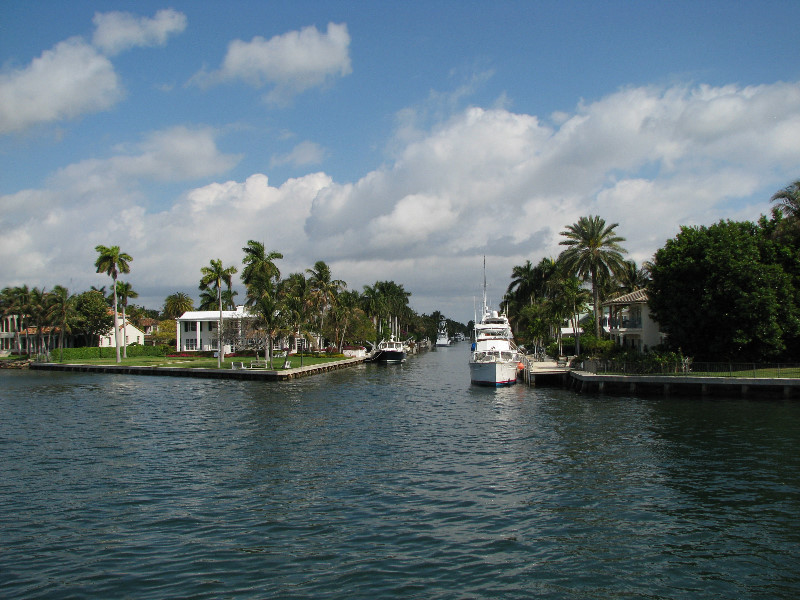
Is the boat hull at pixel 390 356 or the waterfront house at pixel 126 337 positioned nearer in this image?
the boat hull at pixel 390 356

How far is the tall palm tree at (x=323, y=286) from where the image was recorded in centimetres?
11169

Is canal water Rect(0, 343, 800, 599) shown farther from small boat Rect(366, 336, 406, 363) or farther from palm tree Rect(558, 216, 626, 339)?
small boat Rect(366, 336, 406, 363)

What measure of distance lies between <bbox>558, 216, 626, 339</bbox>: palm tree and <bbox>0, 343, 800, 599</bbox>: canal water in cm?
3546

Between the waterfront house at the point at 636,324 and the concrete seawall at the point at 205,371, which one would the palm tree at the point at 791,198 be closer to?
the waterfront house at the point at 636,324

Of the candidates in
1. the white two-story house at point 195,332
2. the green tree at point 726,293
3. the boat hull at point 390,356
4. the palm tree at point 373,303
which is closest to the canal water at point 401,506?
the green tree at point 726,293

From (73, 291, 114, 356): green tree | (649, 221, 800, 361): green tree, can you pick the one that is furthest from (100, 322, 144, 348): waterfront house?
(649, 221, 800, 361): green tree

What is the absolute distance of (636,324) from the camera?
74375 mm

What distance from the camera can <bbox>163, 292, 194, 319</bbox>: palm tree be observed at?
153 metres

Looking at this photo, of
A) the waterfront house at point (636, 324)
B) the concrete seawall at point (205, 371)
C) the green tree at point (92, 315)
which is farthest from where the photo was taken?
the green tree at point (92, 315)

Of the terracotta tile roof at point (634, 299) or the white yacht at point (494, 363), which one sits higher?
the terracotta tile roof at point (634, 299)

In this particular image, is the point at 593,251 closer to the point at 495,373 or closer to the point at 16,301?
the point at 495,373

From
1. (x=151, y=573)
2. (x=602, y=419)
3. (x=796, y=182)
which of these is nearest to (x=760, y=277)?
(x=796, y=182)

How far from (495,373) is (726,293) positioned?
→ 19830 mm

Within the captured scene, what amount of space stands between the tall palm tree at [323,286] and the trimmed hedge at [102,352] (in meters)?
28.4
